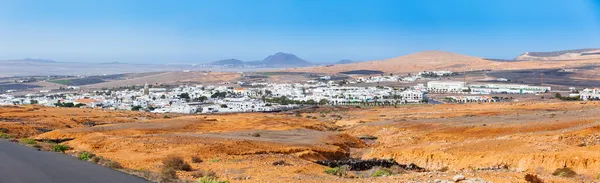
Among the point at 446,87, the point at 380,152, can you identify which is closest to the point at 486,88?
the point at 446,87

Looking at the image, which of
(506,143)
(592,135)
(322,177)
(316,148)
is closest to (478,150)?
(506,143)

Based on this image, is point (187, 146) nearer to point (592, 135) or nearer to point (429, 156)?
point (429, 156)

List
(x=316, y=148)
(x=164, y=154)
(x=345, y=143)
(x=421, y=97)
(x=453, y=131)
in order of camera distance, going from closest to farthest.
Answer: (x=164, y=154)
(x=316, y=148)
(x=345, y=143)
(x=453, y=131)
(x=421, y=97)

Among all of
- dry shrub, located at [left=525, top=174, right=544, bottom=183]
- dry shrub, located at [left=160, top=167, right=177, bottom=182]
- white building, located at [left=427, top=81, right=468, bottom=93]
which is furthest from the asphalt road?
white building, located at [left=427, top=81, right=468, bottom=93]

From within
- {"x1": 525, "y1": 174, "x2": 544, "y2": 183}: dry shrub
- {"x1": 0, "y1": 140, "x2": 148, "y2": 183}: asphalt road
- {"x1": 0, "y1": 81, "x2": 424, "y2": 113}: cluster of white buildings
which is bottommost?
{"x1": 0, "y1": 81, "x2": 424, "y2": 113}: cluster of white buildings

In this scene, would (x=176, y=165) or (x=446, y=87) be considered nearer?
(x=176, y=165)

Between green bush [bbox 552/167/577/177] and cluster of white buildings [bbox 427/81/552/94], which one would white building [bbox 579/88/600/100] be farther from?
green bush [bbox 552/167/577/177]

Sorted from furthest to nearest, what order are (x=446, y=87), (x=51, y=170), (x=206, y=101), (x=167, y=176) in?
1. (x=446, y=87)
2. (x=206, y=101)
3. (x=51, y=170)
4. (x=167, y=176)

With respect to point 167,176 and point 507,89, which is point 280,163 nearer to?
point 167,176
